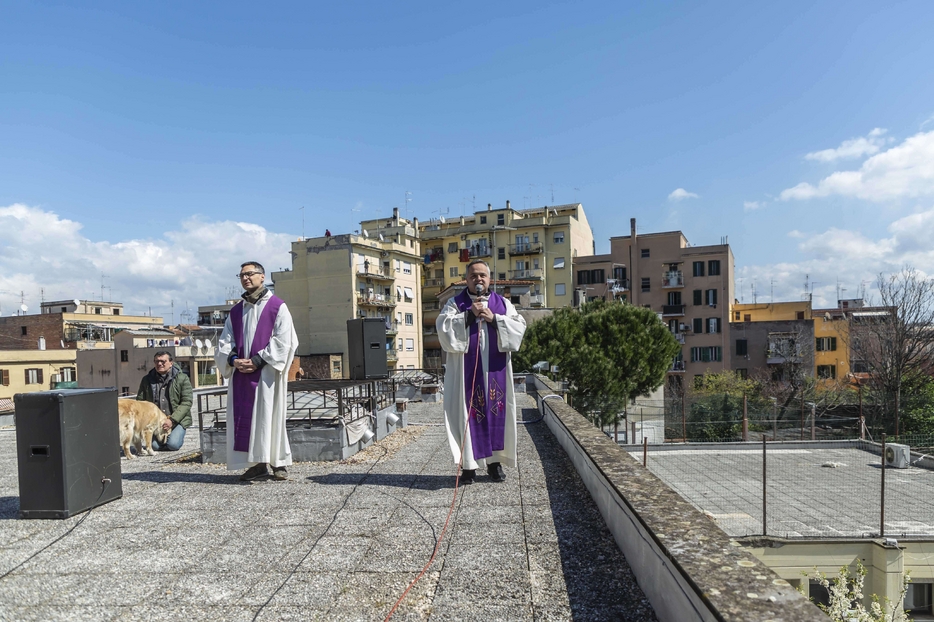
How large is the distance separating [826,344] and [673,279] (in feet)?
45.8

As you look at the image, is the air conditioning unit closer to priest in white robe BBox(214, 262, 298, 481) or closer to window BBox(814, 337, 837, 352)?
priest in white robe BBox(214, 262, 298, 481)

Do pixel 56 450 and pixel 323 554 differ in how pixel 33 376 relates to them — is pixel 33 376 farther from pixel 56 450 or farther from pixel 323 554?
pixel 323 554

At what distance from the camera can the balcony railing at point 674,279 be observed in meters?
57.5

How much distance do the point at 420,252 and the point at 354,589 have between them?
A: 66.1 meters

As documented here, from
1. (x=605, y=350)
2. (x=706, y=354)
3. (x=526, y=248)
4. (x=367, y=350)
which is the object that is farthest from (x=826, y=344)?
(x=367, y=350)

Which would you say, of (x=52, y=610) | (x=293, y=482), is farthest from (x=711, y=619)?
(x=293, y=482)

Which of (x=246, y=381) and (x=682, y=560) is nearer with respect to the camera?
(x=682, y=560)

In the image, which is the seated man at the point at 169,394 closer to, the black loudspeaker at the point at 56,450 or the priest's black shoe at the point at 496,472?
the black loudspeaker at the point at 56,450

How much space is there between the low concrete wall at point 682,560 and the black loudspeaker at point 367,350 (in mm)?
6519

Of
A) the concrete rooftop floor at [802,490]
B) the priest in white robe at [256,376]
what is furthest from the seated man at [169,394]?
the concrete rooftop floor at [802,490]

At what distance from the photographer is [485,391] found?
18.2ft

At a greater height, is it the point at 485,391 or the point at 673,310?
the point at 673,310

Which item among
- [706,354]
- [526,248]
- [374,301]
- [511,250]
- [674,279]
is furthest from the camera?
[511,250]

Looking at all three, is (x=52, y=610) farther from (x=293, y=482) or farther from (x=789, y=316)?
(x=789, y=316)
